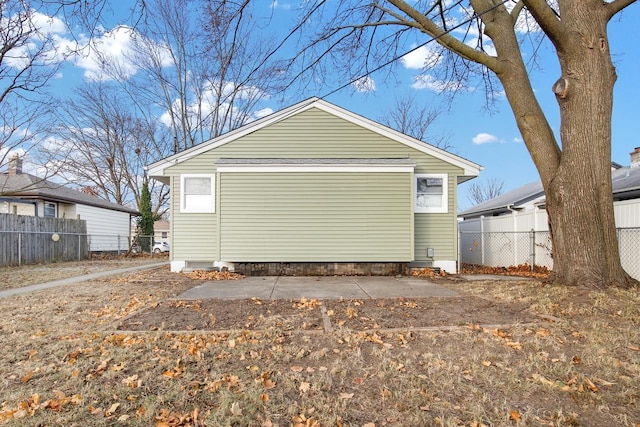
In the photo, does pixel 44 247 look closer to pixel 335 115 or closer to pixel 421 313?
pixel 335 115

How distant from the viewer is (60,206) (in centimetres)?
2030

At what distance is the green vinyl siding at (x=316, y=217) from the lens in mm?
9828

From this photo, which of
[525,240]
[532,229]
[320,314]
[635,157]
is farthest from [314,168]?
[635,157]

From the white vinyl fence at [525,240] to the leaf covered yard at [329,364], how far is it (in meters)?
4.26

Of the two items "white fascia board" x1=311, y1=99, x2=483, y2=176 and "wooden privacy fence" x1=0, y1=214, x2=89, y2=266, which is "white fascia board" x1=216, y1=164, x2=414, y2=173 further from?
"wooden privacy fence" x1=0, y1=214, x2=89, y2=266

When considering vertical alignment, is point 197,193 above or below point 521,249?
above

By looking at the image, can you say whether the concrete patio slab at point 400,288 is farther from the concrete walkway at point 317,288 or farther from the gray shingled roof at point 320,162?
the gray shingled roof at point 320,162

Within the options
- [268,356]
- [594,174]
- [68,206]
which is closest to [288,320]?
[268,356]

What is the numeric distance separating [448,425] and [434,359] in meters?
1.05

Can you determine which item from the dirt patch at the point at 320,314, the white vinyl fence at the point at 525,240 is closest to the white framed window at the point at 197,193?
the dirt patch at the point at 320,314

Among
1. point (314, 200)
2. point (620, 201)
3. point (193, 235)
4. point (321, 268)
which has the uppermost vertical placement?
point (314, 200)

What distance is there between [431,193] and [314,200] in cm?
334

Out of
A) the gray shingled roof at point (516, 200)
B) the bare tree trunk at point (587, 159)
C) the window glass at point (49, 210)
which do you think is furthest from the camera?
the window glass at point (49, 210)

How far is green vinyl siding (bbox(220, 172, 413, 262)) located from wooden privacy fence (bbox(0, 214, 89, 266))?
9.34 meters
